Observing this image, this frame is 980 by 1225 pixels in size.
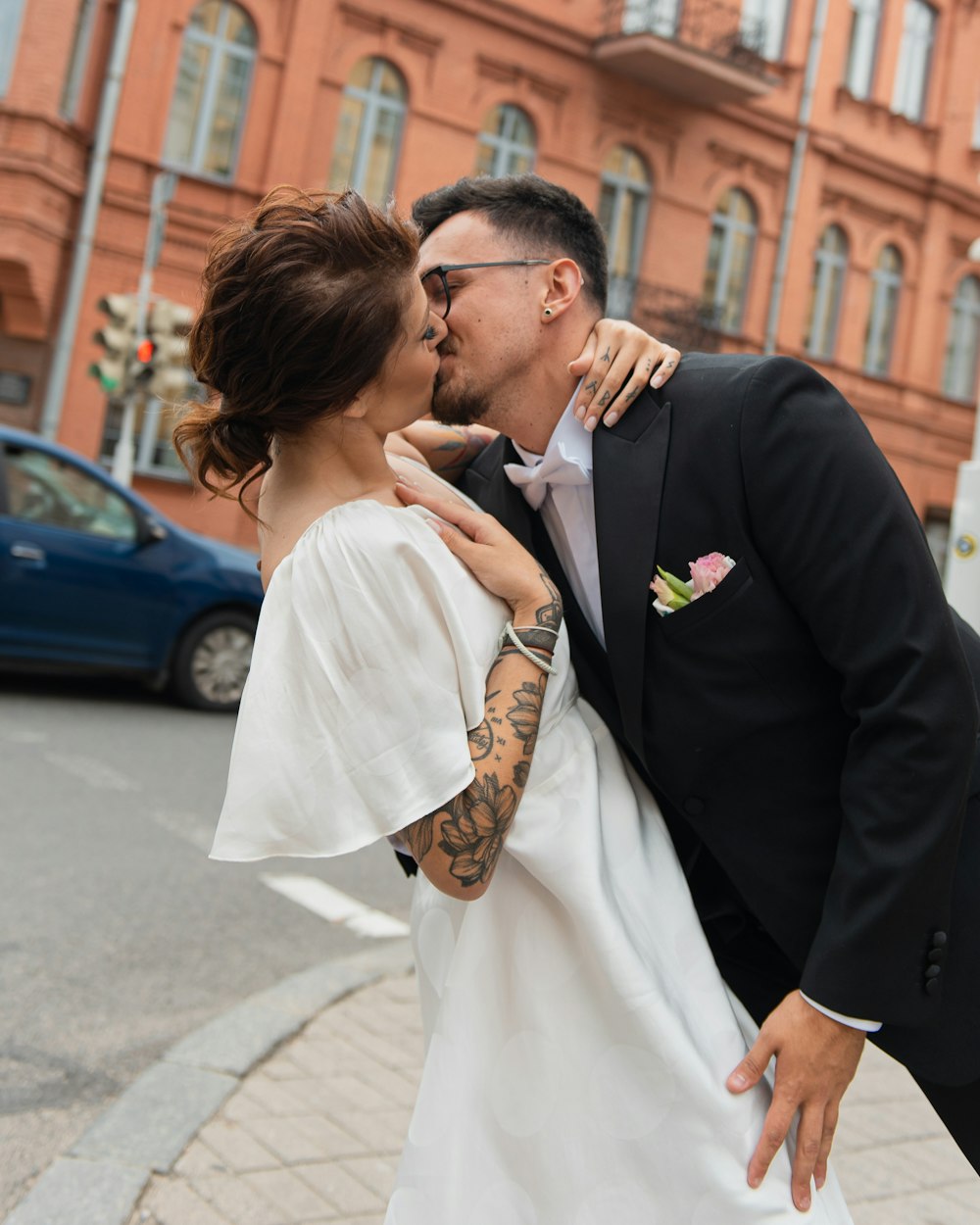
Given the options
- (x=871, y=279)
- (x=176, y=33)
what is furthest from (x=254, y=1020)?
(x=871, y=279)

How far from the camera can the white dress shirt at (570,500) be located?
229cm

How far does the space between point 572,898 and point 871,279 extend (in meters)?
25.1

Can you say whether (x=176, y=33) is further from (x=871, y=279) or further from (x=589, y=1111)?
(x=589, y=1111)

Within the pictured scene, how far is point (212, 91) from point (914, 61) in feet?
45.1

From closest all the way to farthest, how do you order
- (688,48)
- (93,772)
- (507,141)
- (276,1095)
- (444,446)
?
1. (444,446)
2. (276,1095)
3. (93,772)
4. (507,141)
5. (688,48)

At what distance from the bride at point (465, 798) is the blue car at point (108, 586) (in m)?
7.76

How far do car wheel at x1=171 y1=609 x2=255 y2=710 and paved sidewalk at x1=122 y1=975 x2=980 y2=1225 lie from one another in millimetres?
6049

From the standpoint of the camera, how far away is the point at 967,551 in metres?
5.81

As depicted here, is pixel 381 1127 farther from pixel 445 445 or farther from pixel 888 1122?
pixel 445 445

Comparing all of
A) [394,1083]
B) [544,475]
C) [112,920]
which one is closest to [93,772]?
[112,920]

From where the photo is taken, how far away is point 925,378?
1014 inches

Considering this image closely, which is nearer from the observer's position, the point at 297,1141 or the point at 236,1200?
the point at 236,1200

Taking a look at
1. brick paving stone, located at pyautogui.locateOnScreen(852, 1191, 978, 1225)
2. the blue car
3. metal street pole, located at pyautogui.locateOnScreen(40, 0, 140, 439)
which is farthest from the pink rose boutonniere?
metal street pole, located at pyautogui.locateOnScreen(40, 0, 140, 439)

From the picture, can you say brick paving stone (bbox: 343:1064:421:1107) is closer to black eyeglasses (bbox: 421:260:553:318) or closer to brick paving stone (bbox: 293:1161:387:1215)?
brick paving stone (bbox: 293:1161:387:1215)
